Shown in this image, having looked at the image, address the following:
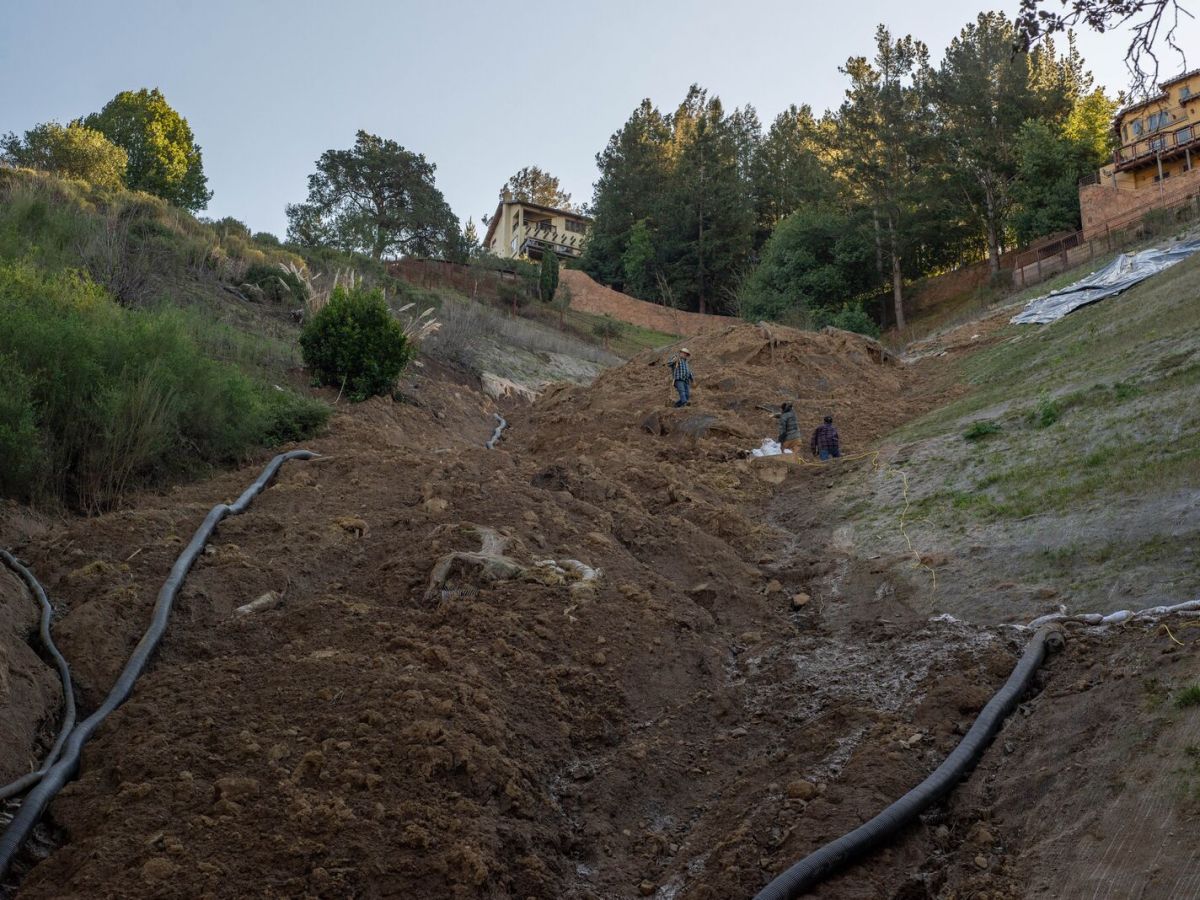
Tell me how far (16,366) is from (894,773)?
25.3ft

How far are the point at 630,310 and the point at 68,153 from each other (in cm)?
2444

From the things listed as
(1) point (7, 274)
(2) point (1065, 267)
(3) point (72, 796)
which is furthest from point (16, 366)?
(2) point (1065, 267)

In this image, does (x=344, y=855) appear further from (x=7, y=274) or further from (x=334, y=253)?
(x=334, y=253)

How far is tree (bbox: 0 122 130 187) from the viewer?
34.0m

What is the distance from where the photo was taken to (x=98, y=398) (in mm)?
8922

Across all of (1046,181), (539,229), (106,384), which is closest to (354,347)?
(106,384)

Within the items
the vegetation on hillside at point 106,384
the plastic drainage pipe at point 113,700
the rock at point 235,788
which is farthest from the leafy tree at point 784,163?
the rock at point 235,788

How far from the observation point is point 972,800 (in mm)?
4684

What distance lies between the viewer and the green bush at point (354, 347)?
15.6m

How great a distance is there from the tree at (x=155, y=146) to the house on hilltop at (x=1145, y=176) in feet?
116

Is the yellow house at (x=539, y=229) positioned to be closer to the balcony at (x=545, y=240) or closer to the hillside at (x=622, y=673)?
the balcony at (x=545, y=240)

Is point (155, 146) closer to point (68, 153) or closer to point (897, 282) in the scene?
point (68, 153)

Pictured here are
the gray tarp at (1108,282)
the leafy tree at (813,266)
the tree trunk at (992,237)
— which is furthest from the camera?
the leafy tree at (813,266)

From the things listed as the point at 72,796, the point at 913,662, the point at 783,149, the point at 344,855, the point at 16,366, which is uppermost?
the point at 783,149
